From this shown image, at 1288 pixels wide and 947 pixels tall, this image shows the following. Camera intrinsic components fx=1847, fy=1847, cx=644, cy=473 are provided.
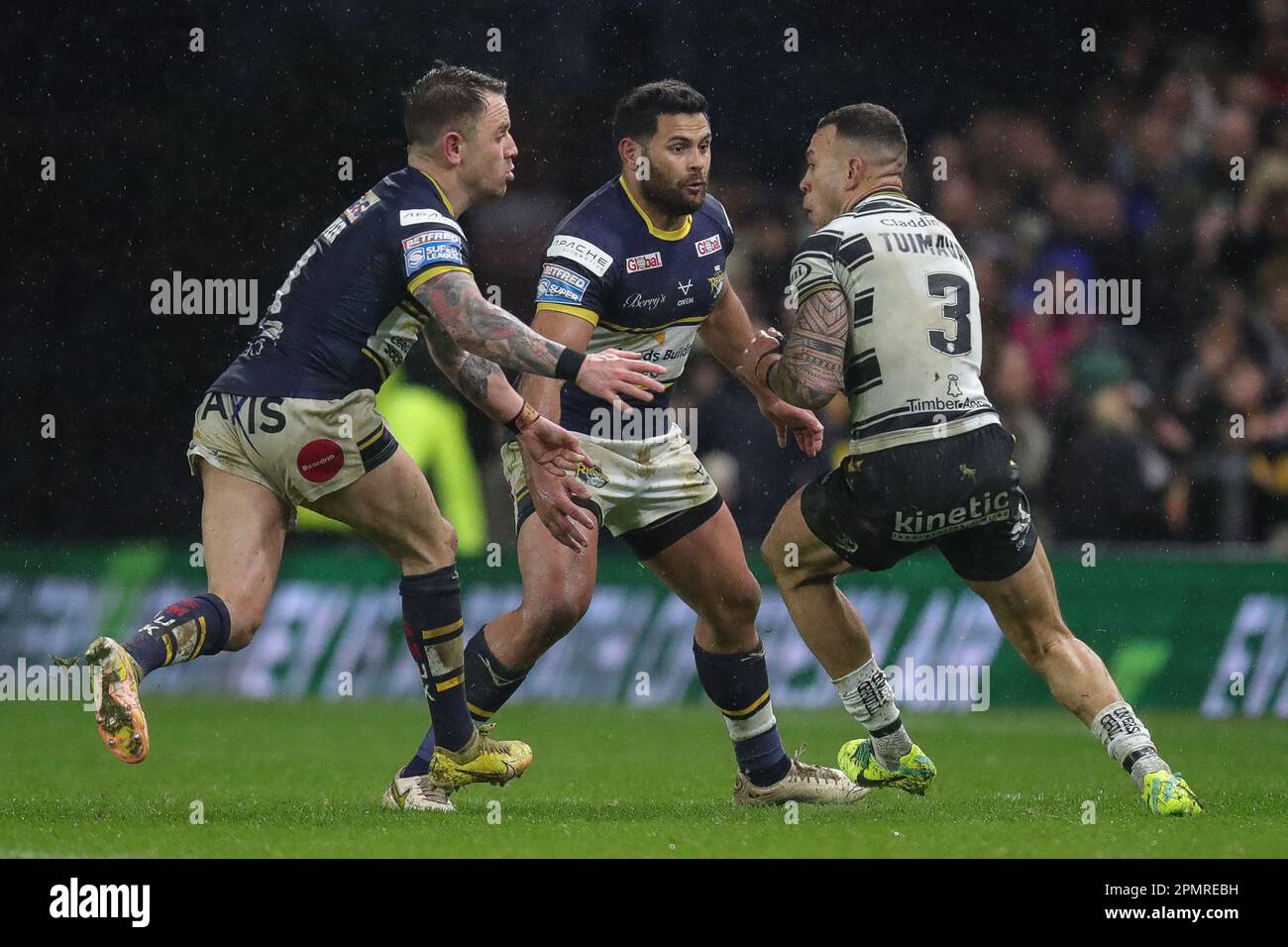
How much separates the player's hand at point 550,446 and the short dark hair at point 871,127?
1.50m

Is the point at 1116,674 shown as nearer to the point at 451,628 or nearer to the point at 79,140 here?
the point at 451,628

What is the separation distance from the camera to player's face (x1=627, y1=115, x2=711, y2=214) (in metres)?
6.32

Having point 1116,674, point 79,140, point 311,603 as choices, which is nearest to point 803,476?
point 1116,674

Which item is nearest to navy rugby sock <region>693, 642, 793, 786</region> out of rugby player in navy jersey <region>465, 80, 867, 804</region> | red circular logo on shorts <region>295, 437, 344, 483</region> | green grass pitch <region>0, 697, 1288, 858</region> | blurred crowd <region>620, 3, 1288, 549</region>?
rugby player in navy jersey <region>465, 80, 867, 804</region>

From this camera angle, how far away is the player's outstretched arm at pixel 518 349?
211 inches

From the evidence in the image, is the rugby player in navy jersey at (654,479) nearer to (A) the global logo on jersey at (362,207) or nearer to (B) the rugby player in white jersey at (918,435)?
(B) the rugby player in white jersey at (918,435)

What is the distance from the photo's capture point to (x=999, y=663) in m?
10.8

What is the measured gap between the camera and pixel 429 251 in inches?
222

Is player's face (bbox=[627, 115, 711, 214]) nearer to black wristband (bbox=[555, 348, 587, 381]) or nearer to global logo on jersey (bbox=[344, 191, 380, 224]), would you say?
global logo on jersey (bbox=[344, 191, 380, 224])

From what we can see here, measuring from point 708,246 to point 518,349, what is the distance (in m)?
1.29

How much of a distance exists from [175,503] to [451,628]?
7415 mm

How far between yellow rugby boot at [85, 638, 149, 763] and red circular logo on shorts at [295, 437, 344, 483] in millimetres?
854
